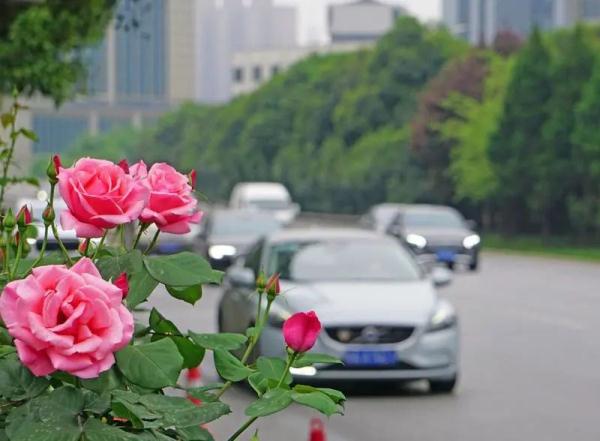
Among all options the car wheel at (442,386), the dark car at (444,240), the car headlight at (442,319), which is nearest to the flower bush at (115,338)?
the car headlight at (442,319)

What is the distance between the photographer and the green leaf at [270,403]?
11.5 feet

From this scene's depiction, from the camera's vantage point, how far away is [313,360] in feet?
12.9

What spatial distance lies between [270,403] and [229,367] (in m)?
0.26

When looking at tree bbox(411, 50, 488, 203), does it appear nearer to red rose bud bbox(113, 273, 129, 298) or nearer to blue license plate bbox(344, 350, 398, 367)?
blue license plate bbox(344, 350, 398, 367)

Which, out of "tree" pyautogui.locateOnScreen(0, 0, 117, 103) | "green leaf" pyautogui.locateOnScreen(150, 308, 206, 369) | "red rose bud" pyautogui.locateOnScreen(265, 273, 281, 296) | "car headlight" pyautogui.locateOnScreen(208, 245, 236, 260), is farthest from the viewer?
"car headlight" pyautogui.locateOnScreen(208, 245, 236, 260)

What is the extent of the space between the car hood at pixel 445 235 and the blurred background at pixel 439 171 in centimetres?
11

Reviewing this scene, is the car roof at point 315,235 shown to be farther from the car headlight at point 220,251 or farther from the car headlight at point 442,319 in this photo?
the car headlight at point 220,251

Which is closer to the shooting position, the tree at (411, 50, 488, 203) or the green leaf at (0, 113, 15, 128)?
the green leaf at (0, 113, 15, 128)

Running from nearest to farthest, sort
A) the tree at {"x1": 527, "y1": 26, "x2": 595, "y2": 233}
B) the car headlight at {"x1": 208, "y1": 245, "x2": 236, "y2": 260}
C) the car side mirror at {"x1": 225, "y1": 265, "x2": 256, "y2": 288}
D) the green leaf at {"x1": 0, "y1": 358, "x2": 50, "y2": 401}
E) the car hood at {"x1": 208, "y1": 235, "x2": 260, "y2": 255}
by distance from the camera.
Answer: the green leaf at {"x1": 0, "y1": 358, "x2": 50, "y2": 401} < the car side mirror at {"x1": 225, "y1": 265, "x2": 256, "y2": 288} < the car headlight at {"x1": 208, "y1": 245, "x2": 236, "y2": 260} < the car hood at {"x1": 208, "y1": 235, "x2": 260, "y2": 255} < the tree at {"x1": 527, "y1": 26, "x2": 595, "y2": 233}

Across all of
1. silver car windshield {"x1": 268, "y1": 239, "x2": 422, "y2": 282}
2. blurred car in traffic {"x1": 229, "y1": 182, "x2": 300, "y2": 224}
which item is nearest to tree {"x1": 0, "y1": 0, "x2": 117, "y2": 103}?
silver car windshield {"x1": 268, "y1": 239, "x2": 422, "y2": 282}

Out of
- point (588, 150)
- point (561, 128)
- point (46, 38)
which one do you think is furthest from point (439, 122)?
point (46, 38)

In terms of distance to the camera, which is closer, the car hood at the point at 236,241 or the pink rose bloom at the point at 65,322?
the pink rose bloom at the point at 65,322

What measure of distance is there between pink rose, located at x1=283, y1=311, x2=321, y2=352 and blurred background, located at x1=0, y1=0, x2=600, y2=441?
0.81m

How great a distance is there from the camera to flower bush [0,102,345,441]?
330 centimetres
